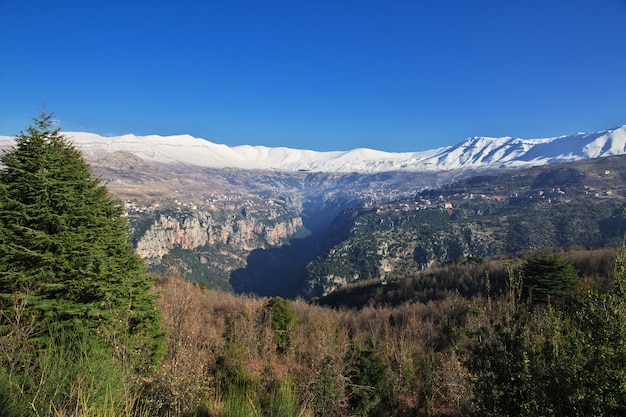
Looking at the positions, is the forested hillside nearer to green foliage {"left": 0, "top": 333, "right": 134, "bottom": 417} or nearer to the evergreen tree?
the evergreen tree

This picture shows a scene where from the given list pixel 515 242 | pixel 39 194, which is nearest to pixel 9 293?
pixel 39 194

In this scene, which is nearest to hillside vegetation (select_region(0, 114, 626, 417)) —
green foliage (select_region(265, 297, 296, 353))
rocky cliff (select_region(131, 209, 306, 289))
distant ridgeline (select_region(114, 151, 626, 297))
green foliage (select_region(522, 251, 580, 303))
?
green foliage (select_region(265, 297, 296, 353))

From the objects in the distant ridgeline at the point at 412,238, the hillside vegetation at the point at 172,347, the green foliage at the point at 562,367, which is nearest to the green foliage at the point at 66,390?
the hillside vegetation at the point at 172,347

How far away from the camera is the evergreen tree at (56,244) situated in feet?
26.2

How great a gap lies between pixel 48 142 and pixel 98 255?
13.6 feet

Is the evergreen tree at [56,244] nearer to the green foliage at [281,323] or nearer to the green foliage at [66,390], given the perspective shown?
the green foliage at [66,390]

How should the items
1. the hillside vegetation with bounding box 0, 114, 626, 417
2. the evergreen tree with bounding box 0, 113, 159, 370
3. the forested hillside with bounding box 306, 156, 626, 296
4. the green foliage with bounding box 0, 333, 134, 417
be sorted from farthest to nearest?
the forested hillside with bounding box 306, 156, 626, 296 < the evergreen tree with bounding box 0, 113, 159, 370 < the hillside vegetation with bounding box 0, 114, 626, 417 < the green foliage with bounding box 0, 333, 134, 417

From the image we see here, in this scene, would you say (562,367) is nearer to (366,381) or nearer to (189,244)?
(366,381)

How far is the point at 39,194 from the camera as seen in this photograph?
8891 mm

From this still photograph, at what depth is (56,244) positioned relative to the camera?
8.59 meters

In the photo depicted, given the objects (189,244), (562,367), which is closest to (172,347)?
(562,367)

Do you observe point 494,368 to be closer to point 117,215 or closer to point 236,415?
point 236,415

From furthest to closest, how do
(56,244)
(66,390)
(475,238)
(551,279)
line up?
1. (475,238)
2. (551,279)
3. (56,244)
4. (66,390)

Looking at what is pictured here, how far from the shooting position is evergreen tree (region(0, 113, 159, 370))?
800 cm
